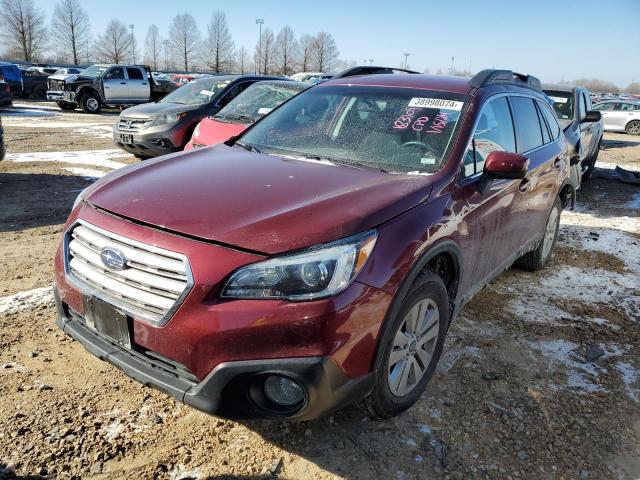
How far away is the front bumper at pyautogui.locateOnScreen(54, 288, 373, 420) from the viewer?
207 centimetres

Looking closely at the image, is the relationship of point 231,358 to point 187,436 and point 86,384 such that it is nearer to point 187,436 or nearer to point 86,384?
point 187,436

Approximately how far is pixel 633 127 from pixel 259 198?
25214 millimetres

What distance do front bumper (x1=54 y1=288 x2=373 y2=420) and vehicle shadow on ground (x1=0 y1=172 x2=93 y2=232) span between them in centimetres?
421

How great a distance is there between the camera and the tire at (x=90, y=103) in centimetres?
2083

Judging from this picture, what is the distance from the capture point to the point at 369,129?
338cm

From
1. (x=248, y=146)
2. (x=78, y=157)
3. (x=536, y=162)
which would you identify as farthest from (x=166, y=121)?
(x=536, y=162)

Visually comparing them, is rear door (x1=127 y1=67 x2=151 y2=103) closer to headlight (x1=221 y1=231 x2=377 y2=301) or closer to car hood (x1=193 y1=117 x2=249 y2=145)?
car hood (x1=193 y1=117 x2=249 y2=145)

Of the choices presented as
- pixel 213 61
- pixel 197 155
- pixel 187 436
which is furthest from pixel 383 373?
pixel 213 61

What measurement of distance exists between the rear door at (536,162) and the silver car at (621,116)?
20.9 metres

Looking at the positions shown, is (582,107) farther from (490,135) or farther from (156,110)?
(156,110)

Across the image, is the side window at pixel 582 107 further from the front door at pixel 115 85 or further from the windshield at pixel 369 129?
the front door at pixel 115 85

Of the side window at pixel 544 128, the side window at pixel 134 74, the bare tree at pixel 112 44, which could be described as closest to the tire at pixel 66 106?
the side window at pixel 134 74

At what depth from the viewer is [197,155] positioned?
3.34m

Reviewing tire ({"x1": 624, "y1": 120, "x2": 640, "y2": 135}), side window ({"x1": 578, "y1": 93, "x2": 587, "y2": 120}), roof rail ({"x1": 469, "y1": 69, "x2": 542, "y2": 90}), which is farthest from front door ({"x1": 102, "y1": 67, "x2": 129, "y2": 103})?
tire ({"x1": 624, "y1": 120, "x2": 640, "y2": 135})
